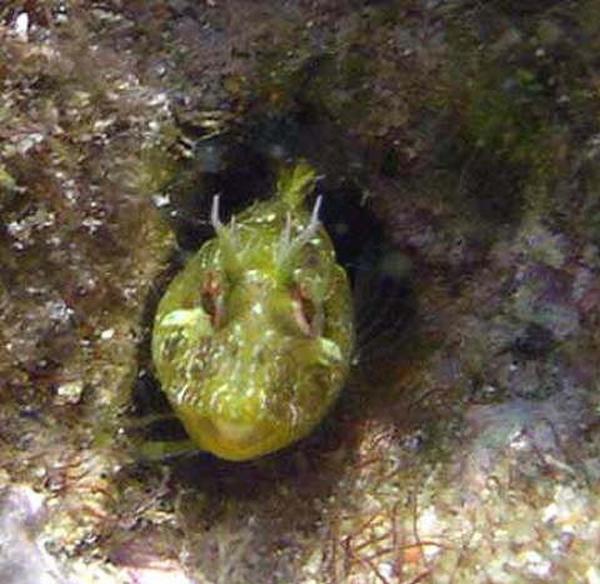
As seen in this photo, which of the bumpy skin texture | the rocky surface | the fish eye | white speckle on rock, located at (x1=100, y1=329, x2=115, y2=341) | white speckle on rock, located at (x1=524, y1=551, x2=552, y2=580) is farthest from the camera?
white speckle on rock, located at (x1=100, y1=329, x2=115, y2=341)

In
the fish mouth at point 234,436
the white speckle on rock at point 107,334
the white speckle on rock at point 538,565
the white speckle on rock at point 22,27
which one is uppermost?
the white speckle on rock at point 22,27

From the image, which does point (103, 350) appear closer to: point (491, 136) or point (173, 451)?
point (173, 451)

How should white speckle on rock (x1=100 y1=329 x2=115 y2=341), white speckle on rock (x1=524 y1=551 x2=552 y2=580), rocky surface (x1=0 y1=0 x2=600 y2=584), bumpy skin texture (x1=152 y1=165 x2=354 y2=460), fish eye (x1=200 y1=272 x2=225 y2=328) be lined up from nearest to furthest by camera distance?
white speckle on rock (x1=524 y1=551 x2=552 y2=580) → rocky surface (x1=0 y1=0 x2=600 y2=584) → bumpy skin texture (x1=152 y1=165 x2=354 y2=460) → fish eye (x1=200 y1=272 x2=225 y2=328) → white speckle on rock (x1=100 y1=329 x2=115 y2=341)

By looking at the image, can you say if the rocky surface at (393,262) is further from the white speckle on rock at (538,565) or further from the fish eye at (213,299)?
the fish eye at (213,299)

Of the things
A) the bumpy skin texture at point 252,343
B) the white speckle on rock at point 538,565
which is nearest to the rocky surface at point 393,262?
the white speckle on rock at point 538,565

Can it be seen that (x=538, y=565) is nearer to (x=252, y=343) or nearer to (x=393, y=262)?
(x=252, y=343)

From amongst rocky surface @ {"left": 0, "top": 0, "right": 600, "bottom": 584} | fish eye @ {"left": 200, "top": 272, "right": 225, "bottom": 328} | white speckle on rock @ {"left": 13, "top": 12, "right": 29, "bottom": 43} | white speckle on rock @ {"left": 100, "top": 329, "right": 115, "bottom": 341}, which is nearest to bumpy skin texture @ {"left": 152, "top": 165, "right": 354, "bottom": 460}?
fish eye @ {"left": 200, "top": 272, "right": 225, "bottom": 328}

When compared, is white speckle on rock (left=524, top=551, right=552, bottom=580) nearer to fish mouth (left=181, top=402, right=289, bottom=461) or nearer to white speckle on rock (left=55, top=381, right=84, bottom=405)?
fish mouth (left=181, top=402, right=289, bottom=461)

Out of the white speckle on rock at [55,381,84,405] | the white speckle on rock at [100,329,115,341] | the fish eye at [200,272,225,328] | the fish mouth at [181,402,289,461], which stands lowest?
the fish mouth at [181,402,289,461]

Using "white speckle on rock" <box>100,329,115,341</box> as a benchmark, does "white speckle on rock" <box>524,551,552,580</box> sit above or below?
below
